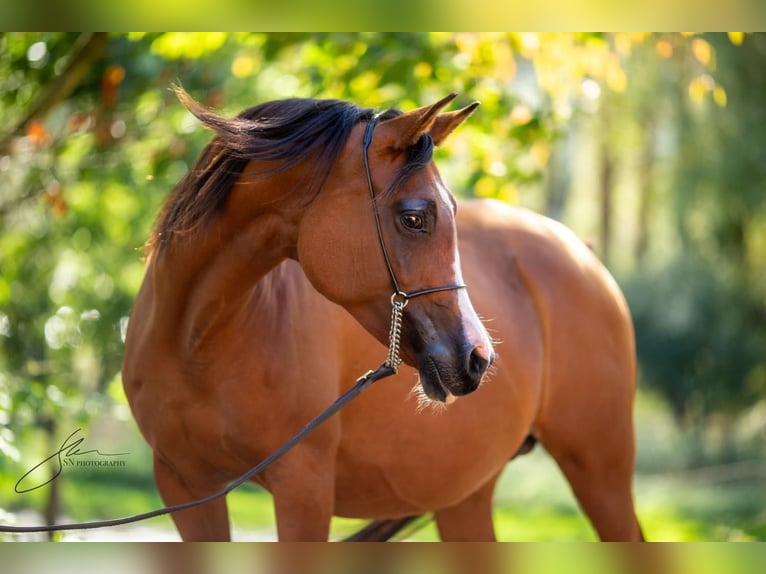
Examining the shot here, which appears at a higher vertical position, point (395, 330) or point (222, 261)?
point (222, 261)

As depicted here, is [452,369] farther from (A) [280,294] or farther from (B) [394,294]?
(A) [280,294]

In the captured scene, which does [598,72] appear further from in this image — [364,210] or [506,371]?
[364,210]

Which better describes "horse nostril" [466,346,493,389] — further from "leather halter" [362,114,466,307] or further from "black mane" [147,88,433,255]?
"black mane" [147,88,433,255]

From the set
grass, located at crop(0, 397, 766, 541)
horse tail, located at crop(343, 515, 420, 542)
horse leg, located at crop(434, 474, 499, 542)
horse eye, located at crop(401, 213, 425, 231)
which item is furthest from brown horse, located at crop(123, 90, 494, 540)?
grass, located at crop(0, 397, 766, 541)

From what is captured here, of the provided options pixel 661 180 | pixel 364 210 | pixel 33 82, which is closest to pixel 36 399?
pixel 33 82

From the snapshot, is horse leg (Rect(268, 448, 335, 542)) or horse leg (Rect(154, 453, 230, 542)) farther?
horse leg (Rect(154, 453, 230, 542))

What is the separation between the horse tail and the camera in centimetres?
392

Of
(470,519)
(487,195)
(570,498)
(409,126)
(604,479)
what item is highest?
(487,195)

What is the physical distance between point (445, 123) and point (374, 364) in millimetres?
911

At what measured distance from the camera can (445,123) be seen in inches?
107

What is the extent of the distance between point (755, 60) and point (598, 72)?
5121 millimetres

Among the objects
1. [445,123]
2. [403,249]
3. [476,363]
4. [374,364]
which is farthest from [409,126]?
[374,364]

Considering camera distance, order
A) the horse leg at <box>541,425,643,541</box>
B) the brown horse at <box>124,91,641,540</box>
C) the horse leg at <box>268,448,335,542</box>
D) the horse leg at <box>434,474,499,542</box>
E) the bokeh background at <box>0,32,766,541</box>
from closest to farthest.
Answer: the brown horse at <box>124,91,641,540</box> → the horse leg at <box>268,448,335,542</box> → the horse leg at <box>541,425,643,541</box> → the horse leg at <box>434,474,499,542</box> → the bokeh background at <box>0,32,766,541</box>

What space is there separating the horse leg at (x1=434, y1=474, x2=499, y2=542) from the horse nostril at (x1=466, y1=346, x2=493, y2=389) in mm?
1706
